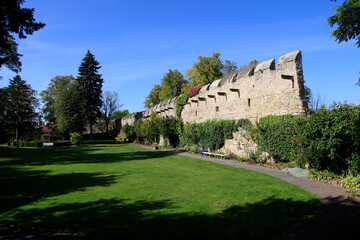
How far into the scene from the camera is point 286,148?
10.1 m

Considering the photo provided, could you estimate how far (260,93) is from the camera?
1246 cm

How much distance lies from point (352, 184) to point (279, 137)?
4.44 meters

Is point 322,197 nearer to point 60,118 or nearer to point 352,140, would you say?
point 352,140

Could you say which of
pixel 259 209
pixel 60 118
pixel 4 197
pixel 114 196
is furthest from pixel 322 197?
pixel 60 118

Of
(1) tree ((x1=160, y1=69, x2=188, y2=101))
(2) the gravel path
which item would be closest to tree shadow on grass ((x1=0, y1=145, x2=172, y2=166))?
(2) the gravel path

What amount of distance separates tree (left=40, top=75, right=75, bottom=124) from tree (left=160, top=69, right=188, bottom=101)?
18.1 m

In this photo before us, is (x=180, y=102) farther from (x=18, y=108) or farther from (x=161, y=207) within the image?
(x=18, y=108)

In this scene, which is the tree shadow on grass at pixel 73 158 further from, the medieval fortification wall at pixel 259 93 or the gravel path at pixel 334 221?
the gravel path at pixel 334 221

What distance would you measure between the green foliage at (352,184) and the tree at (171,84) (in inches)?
1741

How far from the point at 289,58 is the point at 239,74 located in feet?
13.0

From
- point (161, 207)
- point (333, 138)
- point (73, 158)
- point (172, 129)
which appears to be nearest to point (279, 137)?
point (333, 138)

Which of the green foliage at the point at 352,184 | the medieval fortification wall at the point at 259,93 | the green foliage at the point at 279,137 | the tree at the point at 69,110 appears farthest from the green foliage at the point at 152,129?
the green foliage at the point at 352,184

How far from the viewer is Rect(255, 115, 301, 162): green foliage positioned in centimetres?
978

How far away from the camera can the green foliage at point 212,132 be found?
46.0ft
